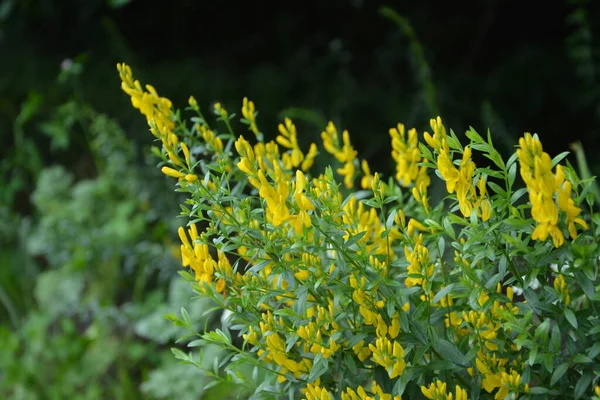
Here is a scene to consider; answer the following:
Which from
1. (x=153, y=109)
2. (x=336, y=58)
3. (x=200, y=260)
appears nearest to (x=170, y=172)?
(x=200, y=260)

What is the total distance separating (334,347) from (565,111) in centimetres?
300

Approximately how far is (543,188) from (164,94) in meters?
3.01

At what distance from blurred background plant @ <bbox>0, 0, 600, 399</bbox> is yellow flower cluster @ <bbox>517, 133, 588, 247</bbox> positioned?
4.94 feet

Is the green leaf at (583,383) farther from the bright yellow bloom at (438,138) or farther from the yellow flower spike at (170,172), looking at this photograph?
the yellow flower spike at (170,172)

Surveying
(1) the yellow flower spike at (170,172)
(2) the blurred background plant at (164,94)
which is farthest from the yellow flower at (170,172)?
(2) the blurred background plant at (164,94)

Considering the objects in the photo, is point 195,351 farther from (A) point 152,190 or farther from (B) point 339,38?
(B) point 339,38

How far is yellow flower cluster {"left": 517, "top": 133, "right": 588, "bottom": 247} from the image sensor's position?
92 centimetres

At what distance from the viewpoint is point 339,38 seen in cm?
446

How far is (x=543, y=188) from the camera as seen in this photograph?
93cm

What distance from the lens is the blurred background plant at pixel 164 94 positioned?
2.91 meters

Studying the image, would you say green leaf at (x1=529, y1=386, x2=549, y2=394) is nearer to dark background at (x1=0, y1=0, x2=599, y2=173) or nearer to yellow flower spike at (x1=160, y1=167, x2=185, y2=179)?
yellow flower spike at (x1=160, y1=167, x2=185, y2=179)

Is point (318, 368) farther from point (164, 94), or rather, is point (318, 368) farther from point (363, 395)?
point (164, 94)

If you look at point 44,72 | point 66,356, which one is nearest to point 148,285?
point 66,356

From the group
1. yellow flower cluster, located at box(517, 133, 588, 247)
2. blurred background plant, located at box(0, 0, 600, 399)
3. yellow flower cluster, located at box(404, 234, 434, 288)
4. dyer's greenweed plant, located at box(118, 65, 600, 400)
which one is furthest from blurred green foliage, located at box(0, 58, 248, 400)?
yellow flower cluster, located at box(517, 133, 588, 247)
